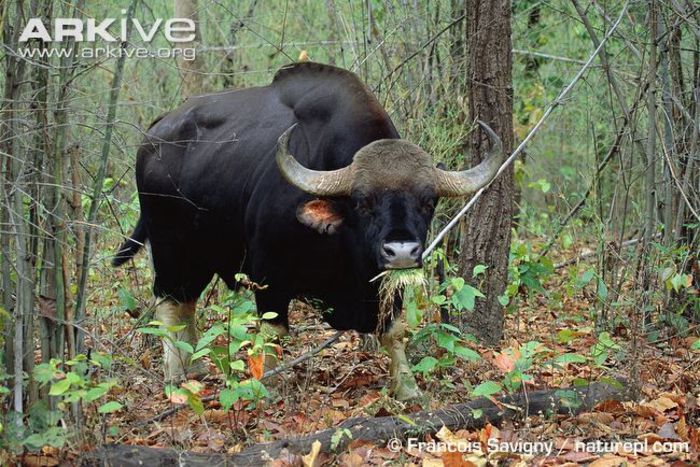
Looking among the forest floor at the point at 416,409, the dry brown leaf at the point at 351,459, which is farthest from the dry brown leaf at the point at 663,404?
the dry brown leaf at the point at 351,459

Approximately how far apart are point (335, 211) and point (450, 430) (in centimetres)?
178

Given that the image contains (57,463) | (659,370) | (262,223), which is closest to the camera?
(57,463)

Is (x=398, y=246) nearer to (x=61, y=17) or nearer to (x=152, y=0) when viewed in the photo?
(x=61, y=17)

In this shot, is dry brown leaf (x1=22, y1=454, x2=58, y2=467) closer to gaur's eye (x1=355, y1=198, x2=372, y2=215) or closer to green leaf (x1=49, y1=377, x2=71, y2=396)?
green leaf (x1=49, y1=377, x2=71, y2=396)

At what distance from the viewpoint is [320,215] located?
6082 mm

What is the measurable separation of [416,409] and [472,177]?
1.63 m

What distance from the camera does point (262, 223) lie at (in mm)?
6352

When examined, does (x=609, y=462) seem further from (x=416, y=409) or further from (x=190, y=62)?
(x=190, y=62)

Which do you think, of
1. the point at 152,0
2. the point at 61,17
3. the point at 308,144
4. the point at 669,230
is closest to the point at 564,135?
the point at 152,0

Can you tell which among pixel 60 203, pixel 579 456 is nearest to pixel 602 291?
pixel 579 456

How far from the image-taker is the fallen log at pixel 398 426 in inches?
166

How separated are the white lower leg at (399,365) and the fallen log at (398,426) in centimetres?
83

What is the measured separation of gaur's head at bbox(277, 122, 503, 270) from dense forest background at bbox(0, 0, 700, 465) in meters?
0.51

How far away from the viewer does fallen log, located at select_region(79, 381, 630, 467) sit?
421 centimetres
